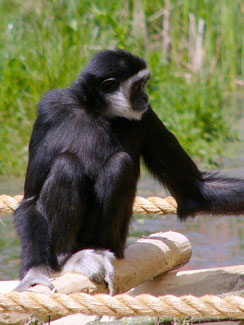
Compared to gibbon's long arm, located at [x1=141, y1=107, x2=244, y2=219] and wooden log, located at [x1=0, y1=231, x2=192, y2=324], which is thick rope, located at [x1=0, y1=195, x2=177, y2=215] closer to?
wooden log, located at [x1=0, y1=231, x2=192, y2=324]

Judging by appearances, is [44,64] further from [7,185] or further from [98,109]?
[98,109]

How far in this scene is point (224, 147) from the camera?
10.4m

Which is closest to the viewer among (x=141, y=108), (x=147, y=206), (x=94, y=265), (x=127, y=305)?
(x=127, y=305)

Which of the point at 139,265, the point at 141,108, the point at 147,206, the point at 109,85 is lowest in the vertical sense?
the point at 139,265

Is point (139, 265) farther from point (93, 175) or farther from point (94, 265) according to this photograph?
point (93, 175)

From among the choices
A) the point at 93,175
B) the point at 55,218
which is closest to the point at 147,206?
the point at 93,175

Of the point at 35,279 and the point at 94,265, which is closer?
the point at 35,279

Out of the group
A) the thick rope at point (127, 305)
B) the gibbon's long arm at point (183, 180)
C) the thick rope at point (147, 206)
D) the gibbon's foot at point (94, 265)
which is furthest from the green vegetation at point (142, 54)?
the thick rope at point (127, 305)

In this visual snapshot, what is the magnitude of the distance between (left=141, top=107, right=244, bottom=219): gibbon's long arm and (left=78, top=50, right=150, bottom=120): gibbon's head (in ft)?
0.59

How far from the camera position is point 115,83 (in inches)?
195

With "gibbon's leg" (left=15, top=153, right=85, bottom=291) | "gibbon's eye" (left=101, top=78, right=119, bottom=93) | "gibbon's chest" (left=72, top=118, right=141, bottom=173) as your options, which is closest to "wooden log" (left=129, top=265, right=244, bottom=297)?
"gibbon's leg" (left=15, top=153, right=85, bottom=291)

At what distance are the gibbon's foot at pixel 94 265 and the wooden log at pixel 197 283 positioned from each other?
757 mm

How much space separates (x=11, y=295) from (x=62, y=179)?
131 centimetres

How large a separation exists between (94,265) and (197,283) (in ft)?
3.64
